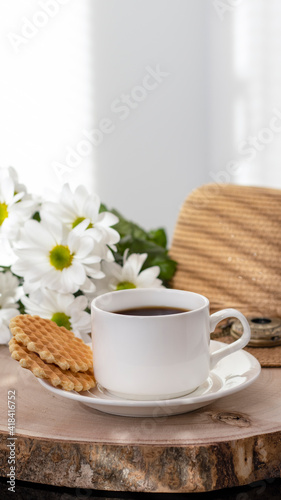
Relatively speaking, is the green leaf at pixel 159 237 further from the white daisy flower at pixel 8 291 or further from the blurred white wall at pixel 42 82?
the blurred white wall at pixel 42 82

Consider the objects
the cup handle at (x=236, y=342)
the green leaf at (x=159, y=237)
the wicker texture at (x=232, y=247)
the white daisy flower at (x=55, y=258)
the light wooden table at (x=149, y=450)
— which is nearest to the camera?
the light wooden table at (x=149, y=450)

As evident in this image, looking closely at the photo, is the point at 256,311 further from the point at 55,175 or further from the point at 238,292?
the point at 55,175

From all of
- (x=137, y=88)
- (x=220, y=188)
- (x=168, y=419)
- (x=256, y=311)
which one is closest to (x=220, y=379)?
(x=168, y=419)

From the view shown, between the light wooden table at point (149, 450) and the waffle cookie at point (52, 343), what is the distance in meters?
0.07

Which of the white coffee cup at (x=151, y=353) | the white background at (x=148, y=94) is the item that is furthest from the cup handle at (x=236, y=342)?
the white background at (x=148, y=94)

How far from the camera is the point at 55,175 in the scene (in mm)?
3166

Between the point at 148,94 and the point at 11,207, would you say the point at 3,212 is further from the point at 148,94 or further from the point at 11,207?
the point at 148,94

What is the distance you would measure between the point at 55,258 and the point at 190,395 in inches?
14.5

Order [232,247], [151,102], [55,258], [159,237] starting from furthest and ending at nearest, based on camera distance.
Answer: [151,102]
[159,237]
[232,247]
[55,258]

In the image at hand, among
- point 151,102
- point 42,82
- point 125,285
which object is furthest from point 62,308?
point 151,102

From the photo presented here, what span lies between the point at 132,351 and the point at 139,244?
56cm

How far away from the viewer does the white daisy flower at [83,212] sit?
1.05 m

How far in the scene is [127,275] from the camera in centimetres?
112

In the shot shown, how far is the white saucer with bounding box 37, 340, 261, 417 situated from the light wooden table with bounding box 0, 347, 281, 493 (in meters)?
0.01
